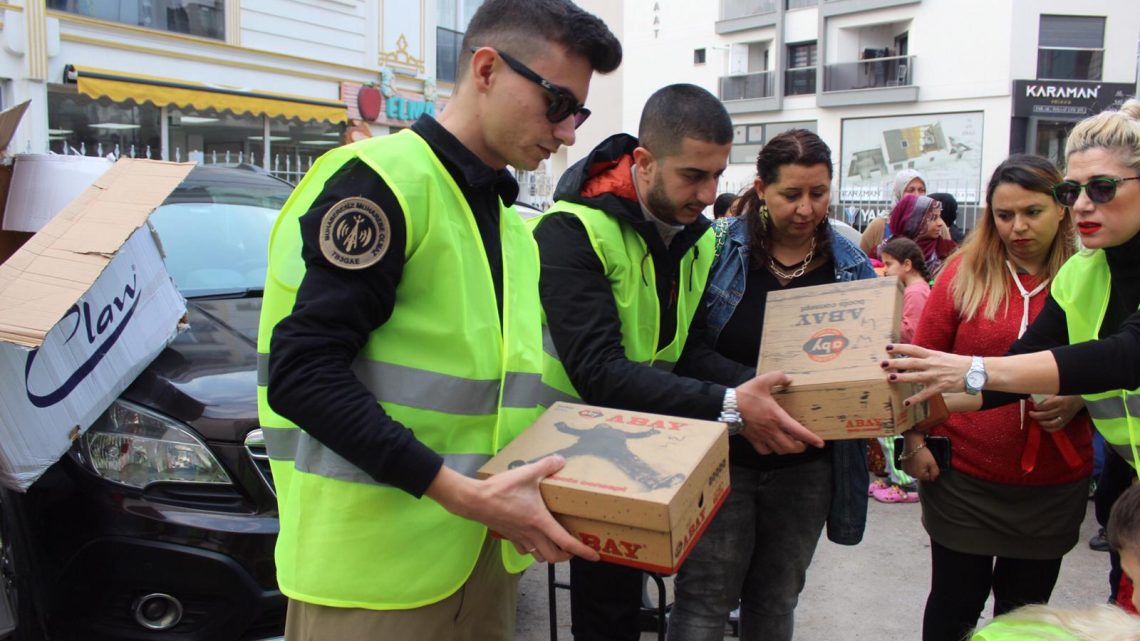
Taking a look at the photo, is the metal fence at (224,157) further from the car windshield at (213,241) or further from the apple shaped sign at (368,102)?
the car windshield at (213,241)

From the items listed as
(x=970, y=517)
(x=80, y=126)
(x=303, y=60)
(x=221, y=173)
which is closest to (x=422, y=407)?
(x=970, y=517)

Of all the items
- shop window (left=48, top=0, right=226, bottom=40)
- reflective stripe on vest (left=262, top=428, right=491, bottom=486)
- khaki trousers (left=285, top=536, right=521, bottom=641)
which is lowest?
khaki trousers (left=285, top=536, right=521, bottom=641)

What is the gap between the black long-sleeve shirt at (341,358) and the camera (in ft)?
4.90

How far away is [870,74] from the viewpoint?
Result: 3306 centimetres

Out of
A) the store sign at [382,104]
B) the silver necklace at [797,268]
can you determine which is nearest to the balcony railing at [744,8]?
the store sign at [382,104]

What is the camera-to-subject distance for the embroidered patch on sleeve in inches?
59.3

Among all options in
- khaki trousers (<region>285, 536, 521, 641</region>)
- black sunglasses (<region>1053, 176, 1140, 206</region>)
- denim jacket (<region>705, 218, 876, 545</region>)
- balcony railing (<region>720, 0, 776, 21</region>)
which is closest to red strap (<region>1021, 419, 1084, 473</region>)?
denim jacket (<region>705, 218, 876, 545</region>)

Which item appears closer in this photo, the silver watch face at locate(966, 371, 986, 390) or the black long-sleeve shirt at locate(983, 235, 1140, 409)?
the black long-sleeve shirt at locate(983, 235, 1140, 409)

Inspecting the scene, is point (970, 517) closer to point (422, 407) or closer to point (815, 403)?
point (815, 403)

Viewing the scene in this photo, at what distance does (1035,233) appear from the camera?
2.85m

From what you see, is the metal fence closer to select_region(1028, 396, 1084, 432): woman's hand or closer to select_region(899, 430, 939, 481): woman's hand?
select_region(899, 430, 939, 481): woman's hand

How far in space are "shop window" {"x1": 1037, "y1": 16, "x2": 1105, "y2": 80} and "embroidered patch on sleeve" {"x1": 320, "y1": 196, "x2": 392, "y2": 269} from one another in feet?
108

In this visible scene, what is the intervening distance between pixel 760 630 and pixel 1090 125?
6.00 ft

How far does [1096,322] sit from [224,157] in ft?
46.9
